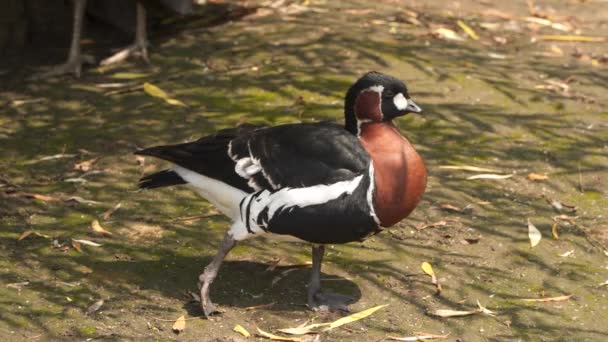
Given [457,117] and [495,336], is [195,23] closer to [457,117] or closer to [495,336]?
[457,117]

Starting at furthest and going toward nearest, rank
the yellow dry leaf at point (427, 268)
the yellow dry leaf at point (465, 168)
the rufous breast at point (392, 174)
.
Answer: the yellow dry leaf at point (465, 168)
the yellow dry leaf at point (427, 268)
the rufous breast at point (392, 174)

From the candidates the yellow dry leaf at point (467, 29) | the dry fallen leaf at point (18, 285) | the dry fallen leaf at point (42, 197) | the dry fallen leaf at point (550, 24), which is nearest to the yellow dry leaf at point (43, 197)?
the dry fallen leaf at point (42, 197)

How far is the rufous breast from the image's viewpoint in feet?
18.2

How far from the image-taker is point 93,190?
289 inches

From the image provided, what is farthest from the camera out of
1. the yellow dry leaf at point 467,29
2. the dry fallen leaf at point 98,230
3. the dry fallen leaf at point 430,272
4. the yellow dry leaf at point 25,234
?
the yellow dry leaf at point 467,29

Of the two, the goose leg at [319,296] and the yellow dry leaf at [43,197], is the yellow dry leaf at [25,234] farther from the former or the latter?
the goose leg at [319,296]

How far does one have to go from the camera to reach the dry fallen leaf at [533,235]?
6.73 metres

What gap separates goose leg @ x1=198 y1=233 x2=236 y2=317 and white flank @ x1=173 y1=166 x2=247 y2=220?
0.53 feet

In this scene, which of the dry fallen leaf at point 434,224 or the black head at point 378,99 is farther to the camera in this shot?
the dry fallen leaf at point 434,224

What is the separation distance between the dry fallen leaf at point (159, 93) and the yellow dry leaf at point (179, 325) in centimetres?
332

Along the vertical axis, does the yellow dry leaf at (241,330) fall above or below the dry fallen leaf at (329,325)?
above

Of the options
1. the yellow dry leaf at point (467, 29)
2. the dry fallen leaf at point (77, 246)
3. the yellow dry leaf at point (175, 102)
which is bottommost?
the dry fallen leaf at point (77, 246)

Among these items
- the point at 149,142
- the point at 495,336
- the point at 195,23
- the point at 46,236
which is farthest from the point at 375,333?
the point at 195,23

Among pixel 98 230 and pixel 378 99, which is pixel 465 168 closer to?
pixel 378 99
